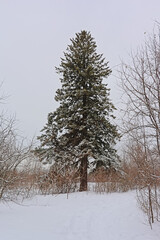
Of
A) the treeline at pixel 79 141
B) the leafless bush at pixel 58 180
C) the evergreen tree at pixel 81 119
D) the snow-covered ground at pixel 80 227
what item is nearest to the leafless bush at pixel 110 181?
the treeline at pixel 79 141

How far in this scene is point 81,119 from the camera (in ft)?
36.3

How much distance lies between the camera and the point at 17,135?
580 centimetres

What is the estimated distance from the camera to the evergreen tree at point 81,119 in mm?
10422

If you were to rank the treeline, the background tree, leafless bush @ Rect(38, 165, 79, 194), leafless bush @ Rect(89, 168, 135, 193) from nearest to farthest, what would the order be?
the background tree < the treeline < leafless bush @ Rect(38, 165, 79, 194) < leafless bush @ Rect(89, 168, 135, 193)

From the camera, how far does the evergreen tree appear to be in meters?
10.4

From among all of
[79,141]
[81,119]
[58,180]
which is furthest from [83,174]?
[81,119]

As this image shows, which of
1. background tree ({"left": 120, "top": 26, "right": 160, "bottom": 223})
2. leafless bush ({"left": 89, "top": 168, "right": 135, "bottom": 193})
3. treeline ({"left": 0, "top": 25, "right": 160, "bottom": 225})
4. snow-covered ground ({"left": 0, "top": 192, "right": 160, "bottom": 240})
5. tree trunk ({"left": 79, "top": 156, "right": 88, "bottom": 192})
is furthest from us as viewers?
tree trunk ({"left": 79, "top": 156, "right": 88, "bottom": 192})

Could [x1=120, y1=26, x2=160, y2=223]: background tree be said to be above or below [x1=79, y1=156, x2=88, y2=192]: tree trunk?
above

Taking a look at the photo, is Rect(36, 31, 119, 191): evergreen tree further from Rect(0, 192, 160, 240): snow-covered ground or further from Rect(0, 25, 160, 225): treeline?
Rect(0, 192, 160, 240): snow-covered ground

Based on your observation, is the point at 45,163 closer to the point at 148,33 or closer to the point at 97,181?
the point at 97,181

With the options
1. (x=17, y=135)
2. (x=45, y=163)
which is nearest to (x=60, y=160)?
(x=45, y=163)

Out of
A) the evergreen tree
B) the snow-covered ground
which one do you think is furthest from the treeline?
the snow-covered ground

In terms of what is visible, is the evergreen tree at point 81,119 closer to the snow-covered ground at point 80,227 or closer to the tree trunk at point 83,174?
the tree trunk at point 83,174

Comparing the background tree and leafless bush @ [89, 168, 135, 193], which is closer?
the background tree
